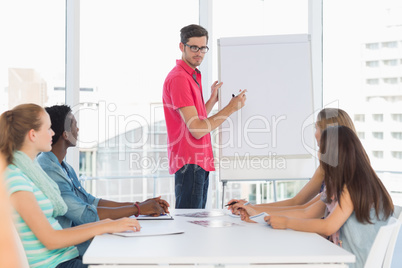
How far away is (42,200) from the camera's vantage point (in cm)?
179

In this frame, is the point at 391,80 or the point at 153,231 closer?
the point at 153,231

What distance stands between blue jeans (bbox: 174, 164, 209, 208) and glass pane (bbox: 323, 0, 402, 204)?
1711 mm

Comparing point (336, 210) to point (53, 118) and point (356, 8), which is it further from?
point (356, 8)

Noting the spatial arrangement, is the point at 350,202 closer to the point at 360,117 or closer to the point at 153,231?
the point at 153,231

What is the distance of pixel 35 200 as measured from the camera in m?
1.67

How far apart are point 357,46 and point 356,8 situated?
32 centimetres

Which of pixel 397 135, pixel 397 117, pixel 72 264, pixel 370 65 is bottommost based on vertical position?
pixel 72 264

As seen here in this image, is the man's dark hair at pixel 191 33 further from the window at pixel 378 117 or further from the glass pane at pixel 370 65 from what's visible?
the window at pixel 378 117

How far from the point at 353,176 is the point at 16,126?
1260 millimetres

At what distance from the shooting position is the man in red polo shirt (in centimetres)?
293

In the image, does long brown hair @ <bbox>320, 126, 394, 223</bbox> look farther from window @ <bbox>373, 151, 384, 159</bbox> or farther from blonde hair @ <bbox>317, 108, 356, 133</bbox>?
window @ <bbox>373, 151, 384, 159</bbox>

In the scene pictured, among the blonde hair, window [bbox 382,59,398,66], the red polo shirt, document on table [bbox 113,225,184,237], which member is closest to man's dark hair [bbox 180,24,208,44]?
the red polo shirt

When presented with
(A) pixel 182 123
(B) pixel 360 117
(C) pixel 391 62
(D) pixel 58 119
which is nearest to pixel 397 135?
(B) pixel 360 117

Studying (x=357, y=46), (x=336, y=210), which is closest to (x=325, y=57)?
(x=357, y=46)
